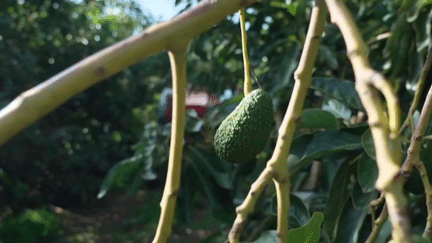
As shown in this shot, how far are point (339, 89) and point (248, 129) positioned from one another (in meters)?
0.55

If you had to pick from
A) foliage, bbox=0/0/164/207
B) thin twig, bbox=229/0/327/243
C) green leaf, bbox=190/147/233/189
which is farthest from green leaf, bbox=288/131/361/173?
foliage, bbox=0/0/164/207

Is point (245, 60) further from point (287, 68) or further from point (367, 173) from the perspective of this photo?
point (287, 68)

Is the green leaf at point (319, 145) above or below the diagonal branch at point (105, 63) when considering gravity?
below

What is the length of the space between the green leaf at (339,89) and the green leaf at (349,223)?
0.23m

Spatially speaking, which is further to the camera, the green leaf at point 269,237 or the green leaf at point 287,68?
the green leaf at point 287,68

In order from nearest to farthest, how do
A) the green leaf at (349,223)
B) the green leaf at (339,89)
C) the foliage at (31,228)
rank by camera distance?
1. the green leaf at (349,223)
2. the green leaf at (339,89)
3. the foliage at (31,228)

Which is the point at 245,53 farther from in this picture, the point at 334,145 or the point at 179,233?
the point at 179,233

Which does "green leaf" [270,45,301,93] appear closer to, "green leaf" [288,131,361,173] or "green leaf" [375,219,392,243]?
"green leaf" [288,131,361,173]

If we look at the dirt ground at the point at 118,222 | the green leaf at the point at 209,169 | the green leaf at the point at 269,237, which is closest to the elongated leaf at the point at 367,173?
the green leaf at the point at 269,237

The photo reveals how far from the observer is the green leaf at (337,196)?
3.62 feet

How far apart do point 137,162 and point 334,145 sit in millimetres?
924

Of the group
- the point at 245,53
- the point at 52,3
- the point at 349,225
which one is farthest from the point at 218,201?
the point at 52,3

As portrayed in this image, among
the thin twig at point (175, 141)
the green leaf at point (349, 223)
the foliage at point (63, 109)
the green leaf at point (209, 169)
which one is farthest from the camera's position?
the foliage at point (63, 109)

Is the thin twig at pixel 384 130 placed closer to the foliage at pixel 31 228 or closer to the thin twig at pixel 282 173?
the thin twig at pixel 282 173
